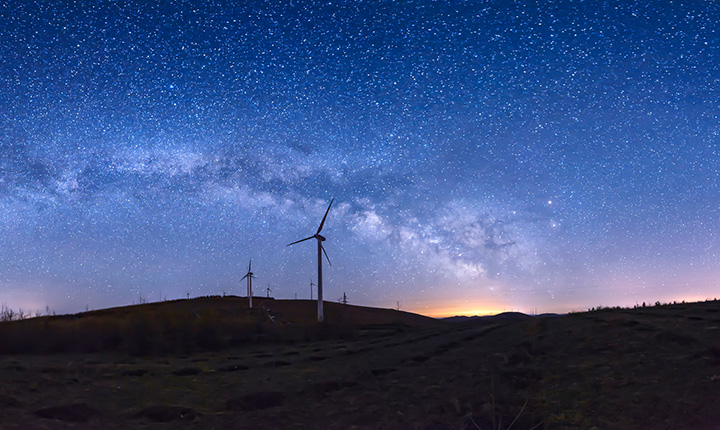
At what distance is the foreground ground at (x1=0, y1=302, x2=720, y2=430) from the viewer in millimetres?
10820

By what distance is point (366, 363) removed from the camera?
19594 mm

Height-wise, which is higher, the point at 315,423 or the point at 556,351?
the point at 556,351

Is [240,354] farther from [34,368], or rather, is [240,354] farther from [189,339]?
[34,368]

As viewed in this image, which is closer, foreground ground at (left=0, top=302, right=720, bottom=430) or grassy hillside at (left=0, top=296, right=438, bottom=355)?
foreground ground at (left=0, top=302, right=720, bottom=430)

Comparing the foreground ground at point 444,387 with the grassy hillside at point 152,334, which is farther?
the grassy hillside at point 152,334

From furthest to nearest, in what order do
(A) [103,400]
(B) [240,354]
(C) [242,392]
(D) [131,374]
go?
(B) [240,354]
(D) [131,374]
(C) [242,392]
(A) [103,400]

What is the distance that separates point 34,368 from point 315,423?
1442 cm

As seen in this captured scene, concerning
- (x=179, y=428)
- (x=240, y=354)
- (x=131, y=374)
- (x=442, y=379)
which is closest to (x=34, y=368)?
(x=131, y=374)

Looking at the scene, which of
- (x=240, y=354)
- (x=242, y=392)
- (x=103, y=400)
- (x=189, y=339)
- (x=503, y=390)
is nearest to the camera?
(x=503, y=390)

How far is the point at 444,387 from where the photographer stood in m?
14.1

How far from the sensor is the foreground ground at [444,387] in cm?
1082

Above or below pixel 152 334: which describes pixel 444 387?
below

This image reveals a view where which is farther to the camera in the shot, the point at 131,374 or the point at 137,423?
the point at 131,374

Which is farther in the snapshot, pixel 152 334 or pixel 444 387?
pixel 152 334
